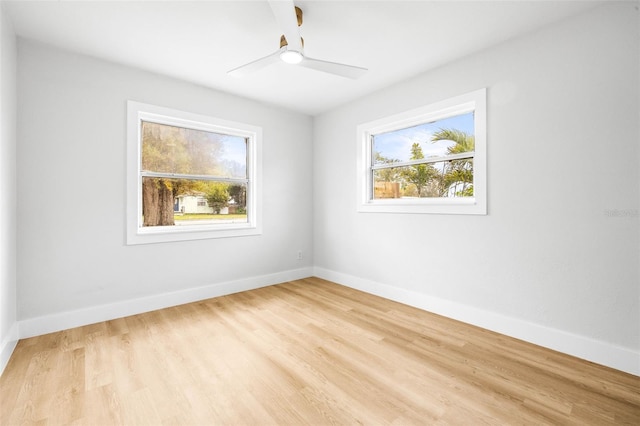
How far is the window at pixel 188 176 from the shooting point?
302 centimetres

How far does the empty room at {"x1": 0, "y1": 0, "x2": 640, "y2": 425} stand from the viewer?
181 centimetres

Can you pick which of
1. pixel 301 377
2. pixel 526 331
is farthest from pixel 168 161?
pixel 526 331

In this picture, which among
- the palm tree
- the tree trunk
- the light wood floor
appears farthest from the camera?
the tree trunk

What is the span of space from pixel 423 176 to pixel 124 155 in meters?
3.16

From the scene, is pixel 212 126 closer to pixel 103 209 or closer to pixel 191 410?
pixel 103 209

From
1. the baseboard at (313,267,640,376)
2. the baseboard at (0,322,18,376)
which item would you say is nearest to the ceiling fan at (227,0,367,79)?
the baseboard at (313,267,640,376)

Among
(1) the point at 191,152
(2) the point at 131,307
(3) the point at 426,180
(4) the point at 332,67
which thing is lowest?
(2) the point at 131,307

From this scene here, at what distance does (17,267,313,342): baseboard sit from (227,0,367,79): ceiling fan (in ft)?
7.87

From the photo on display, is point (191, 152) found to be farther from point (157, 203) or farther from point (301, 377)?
point (301, 377)

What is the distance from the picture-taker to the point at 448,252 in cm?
293

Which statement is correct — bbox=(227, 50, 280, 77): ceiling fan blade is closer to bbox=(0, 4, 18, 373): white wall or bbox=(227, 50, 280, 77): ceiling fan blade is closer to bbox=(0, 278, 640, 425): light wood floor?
bbox=(0, 4, 18, 373): white wall

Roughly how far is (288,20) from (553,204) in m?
2.38

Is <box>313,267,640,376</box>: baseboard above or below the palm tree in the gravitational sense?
below

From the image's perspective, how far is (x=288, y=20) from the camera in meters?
1.83
